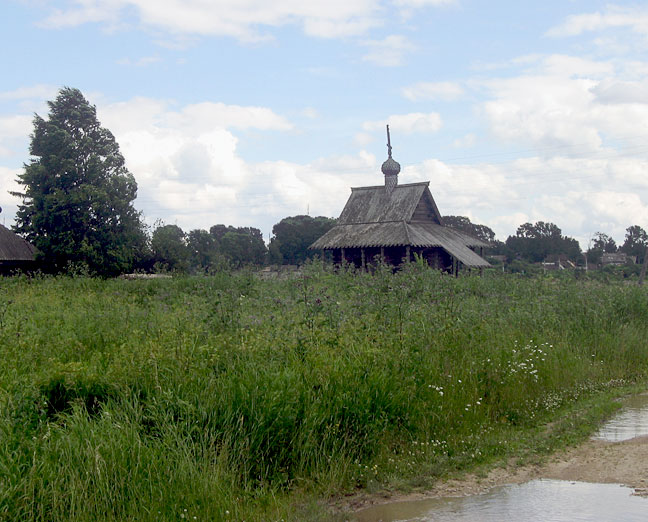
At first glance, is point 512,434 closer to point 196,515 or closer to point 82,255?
point 196,515

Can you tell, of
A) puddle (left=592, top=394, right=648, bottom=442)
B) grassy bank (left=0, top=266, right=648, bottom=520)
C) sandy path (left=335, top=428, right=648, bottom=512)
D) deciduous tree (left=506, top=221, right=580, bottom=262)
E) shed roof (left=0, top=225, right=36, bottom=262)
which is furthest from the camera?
deciduous tree (left=506, top=221, right=580, bottom=262)

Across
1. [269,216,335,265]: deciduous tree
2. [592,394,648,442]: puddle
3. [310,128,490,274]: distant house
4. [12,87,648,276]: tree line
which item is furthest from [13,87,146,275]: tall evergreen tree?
[592,394,648,442]: puddle

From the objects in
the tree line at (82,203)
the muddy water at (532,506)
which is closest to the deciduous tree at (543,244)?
the tree line at (82,203)

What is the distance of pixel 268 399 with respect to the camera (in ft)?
20.6

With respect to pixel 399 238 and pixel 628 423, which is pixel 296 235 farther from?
pixel 628 423

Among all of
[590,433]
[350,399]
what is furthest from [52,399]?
[590,433]

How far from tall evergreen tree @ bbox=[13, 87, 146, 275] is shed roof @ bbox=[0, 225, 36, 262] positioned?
0.50 meters

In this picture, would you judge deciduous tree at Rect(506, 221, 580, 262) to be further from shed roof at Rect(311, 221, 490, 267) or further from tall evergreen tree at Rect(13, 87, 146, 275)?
tall evergreen tree at Rect(13, 87, 146, 275)

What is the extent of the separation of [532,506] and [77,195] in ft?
107

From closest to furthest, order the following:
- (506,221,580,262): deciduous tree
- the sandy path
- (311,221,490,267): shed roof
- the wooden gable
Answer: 1. the sandy path
2. (311,221,490,267): shed roof
3. the wooden gable
4. (506,221,580,262): deciduous tree

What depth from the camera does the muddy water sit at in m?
5.60

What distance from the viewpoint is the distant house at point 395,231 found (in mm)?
30688

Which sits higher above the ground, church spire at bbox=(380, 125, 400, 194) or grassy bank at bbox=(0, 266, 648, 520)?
church spire at bbox=(380, 125, 400, 194)

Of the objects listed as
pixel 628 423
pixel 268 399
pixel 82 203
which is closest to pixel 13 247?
pixel 82 203
